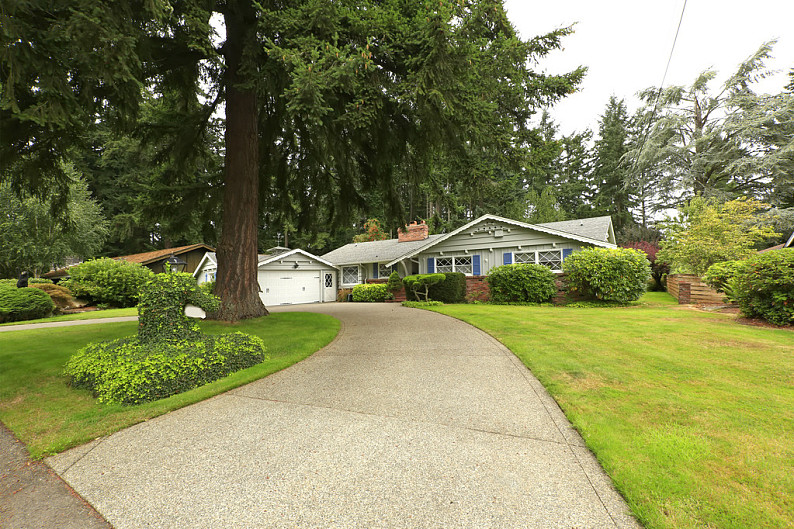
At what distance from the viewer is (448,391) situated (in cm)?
428

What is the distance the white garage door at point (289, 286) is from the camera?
835 inches

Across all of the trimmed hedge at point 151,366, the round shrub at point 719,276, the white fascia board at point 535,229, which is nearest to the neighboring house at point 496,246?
the white fascia board at point 535,229

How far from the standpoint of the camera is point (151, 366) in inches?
171

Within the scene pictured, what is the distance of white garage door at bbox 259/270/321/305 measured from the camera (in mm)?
21219

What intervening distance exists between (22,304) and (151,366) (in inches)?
614

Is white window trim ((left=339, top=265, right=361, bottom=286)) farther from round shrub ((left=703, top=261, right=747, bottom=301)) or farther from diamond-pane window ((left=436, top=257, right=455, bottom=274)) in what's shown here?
round shrub ((left=703, top=261, right=747, bottom=301))

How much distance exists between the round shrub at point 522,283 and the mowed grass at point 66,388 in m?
9.20

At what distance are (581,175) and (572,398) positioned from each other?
4225cm

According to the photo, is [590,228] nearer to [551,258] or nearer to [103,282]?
[551,258]

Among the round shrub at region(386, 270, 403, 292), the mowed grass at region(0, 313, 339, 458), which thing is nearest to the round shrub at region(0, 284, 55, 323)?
the mowed grass at region(0, 313, 339, 458)

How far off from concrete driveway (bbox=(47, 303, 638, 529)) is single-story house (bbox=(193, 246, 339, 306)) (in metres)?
17.7

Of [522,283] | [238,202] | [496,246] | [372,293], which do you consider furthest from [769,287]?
[372,293]

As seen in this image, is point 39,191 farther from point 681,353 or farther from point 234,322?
point 681,353

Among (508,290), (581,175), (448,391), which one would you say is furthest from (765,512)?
(581,175)
